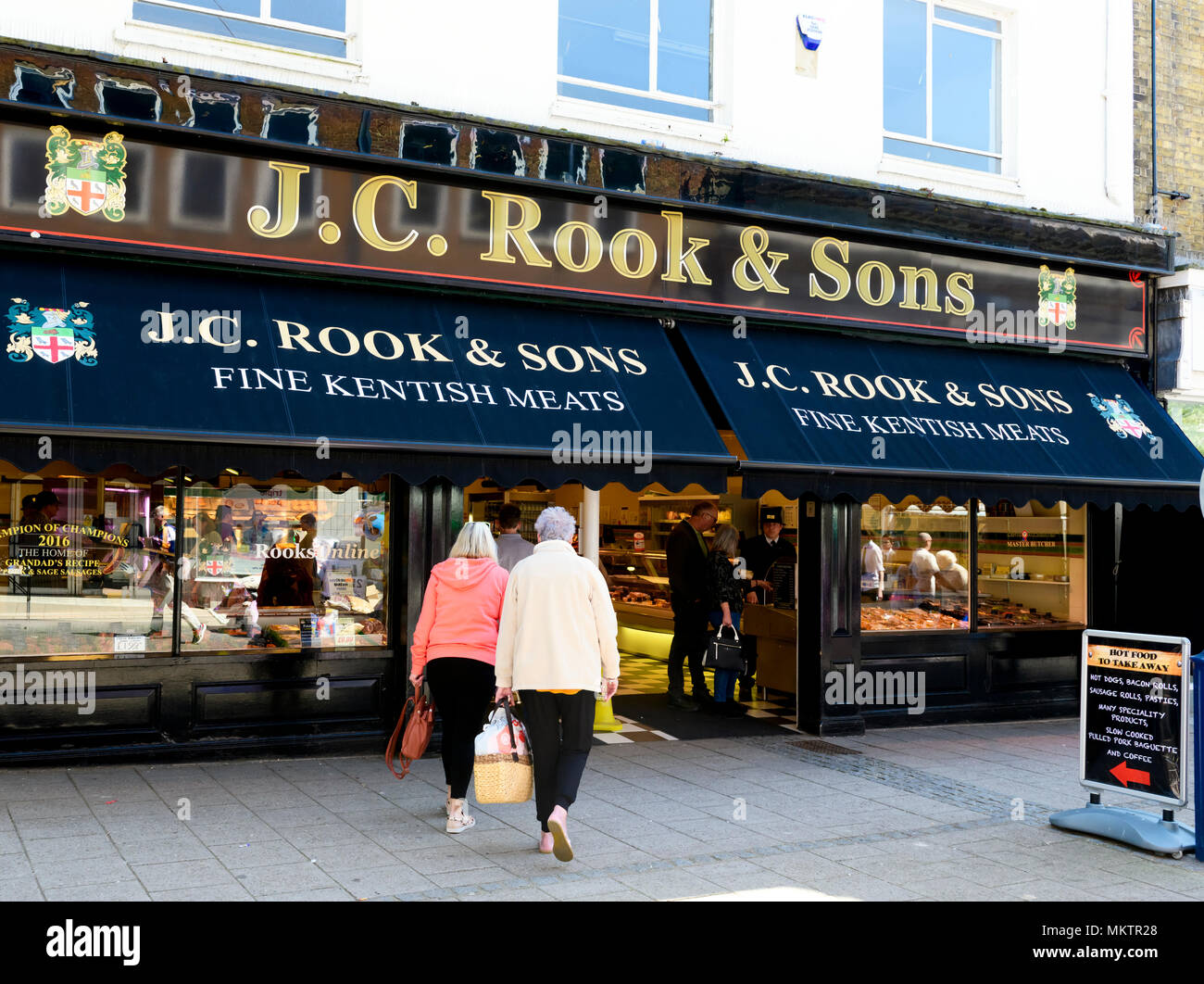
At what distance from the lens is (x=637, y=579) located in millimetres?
15977

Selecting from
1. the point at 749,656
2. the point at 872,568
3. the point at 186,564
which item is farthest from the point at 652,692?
the point at 186,564

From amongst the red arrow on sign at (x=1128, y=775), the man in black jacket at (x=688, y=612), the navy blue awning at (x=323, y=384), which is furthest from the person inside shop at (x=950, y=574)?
the red arrow on sign at (x=1128, y=775)

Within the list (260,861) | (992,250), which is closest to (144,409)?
(260,861)

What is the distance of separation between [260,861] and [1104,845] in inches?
190

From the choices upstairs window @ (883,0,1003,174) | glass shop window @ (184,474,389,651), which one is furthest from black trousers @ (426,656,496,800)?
Answer: upstairs window @ (883,0,1003,174)

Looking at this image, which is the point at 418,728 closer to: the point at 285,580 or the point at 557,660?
the point at 557,660

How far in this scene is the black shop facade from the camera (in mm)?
7520

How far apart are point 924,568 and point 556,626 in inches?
239

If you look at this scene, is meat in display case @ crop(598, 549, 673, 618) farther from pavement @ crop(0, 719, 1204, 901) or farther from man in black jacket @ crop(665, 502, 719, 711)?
pavement @ crop(0, 719, 1204, 901)

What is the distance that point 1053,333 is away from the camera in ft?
36.4

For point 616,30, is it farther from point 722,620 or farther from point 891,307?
point 722,620

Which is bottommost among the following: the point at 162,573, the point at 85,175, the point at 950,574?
the point at 950,574

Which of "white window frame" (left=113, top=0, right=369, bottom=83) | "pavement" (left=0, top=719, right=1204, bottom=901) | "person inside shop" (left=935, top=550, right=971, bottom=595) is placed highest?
"white window frame" (left=113, top=0, right=369, bottom=83)

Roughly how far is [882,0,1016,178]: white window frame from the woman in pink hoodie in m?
6.22
